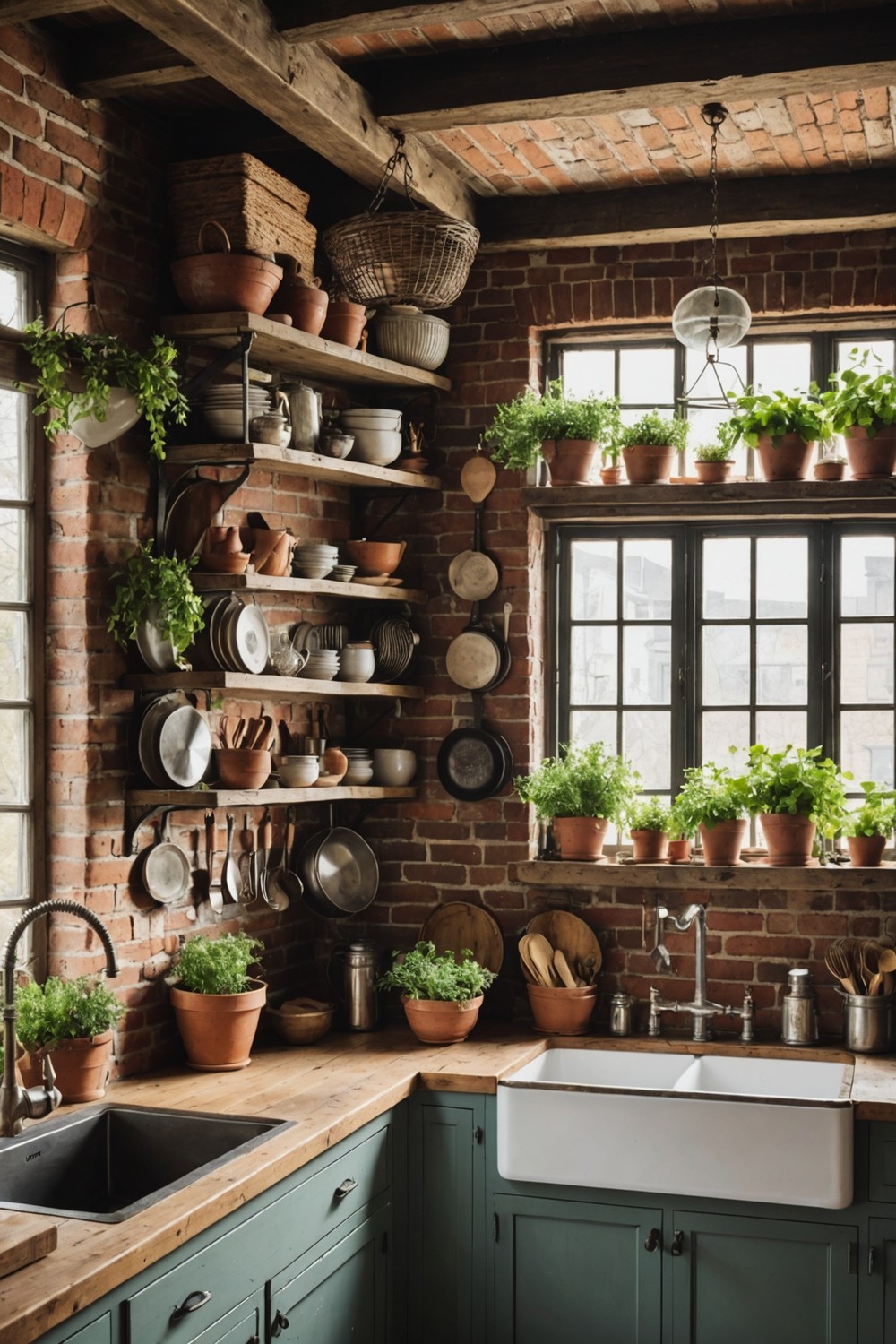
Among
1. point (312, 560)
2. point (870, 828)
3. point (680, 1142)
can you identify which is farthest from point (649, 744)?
point (680, 1142)

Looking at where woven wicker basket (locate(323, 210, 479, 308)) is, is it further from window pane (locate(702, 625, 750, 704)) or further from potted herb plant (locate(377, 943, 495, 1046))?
potted herb plant (locate(377, 943, 495, 1046))

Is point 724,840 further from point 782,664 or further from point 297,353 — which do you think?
point 297,353

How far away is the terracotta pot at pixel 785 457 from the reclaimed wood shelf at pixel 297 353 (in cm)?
101

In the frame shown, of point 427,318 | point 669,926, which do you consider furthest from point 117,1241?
point 427,318

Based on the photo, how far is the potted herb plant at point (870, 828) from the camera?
4027 mm

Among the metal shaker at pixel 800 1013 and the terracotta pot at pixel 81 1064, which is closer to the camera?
the terracotta pot at pixel 81 1064

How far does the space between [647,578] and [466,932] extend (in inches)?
49.2

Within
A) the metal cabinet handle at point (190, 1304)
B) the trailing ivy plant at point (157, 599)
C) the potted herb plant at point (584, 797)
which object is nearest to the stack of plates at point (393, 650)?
the potted herb plant at point (584, 797)

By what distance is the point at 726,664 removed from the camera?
14.5 feet

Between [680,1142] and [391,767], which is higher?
[391,767]

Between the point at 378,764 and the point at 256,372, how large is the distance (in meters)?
1.30

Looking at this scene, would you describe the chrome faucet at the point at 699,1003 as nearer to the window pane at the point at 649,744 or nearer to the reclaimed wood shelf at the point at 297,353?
the window pane at the point at 649,744

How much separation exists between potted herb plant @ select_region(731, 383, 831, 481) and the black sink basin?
231cm

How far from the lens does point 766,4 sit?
3.17m
